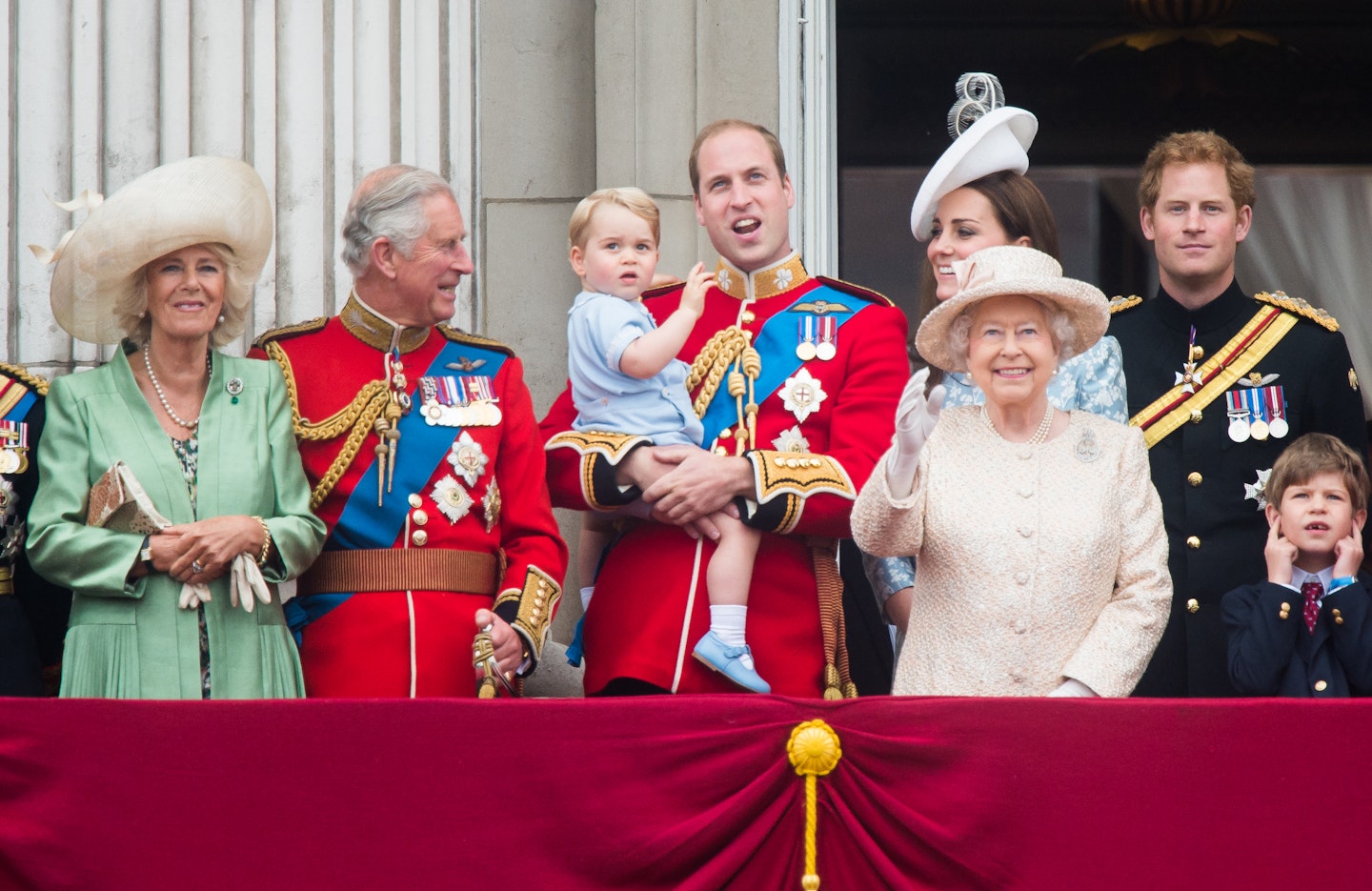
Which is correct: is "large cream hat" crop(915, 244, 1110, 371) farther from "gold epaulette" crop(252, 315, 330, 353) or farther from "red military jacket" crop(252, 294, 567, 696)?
"gold epaulette" crop(252, 315, 330, 353)

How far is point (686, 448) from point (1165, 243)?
4.15 ft

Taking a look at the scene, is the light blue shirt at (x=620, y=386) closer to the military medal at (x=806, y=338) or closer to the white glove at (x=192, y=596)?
the military medal at (x=806, y=338)

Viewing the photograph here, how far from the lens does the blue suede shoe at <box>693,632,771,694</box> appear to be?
3873 millimetres

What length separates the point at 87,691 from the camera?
374 cm

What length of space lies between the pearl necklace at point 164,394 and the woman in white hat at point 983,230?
4.81 feet

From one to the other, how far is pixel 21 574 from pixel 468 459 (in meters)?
0.93

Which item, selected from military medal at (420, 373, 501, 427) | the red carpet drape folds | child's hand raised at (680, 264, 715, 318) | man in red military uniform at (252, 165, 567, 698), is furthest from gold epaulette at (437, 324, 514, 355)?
the red carpet drape folds

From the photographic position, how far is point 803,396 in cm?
418

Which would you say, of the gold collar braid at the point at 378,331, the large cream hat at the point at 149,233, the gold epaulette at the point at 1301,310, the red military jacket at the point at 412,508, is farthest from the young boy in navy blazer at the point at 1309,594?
the large cream hat at the point at 149,233

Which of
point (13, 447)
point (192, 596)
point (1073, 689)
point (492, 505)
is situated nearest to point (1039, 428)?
point (1073, 689)

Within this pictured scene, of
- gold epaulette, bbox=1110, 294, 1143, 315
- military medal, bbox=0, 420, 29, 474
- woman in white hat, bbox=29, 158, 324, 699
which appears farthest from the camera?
gold epaulette, bbox=1110, 294, 1143, 315

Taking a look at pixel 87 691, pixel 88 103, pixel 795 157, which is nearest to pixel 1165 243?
pixel 795 157

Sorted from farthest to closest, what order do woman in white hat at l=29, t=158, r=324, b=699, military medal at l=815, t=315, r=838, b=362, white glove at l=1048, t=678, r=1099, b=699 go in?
military medal at l=815, t=315, r=838, b=362, woman in white hat at l=29, t=158, r=324, b=699, white glove at l=1048, t=678, r=1099, b=699

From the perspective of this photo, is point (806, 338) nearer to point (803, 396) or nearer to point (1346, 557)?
point (803, 396)
